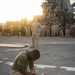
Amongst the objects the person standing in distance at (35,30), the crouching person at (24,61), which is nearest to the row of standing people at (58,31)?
the person standing in distance at (35,30)

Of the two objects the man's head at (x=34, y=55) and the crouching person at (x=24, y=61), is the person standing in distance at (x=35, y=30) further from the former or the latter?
the man's head at (x=34, y=55)

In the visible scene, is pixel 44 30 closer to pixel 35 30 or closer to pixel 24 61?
pixel 35 30

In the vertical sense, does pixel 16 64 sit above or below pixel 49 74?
above

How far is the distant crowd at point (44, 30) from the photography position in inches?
1660

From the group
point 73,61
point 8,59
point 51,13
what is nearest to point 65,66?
point 73,61

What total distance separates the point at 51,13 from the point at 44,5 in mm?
4109

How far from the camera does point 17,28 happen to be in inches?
1796

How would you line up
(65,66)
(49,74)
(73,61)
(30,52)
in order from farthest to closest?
1. (73,61)
2. (65,66)
3. (49,74)
4. (30,52)

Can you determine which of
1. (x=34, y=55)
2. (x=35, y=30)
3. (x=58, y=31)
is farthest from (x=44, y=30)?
(x=34, y=55)

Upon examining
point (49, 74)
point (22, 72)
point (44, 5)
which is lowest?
point (49, 74)

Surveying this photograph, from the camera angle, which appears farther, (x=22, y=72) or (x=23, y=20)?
(x=23, y=20)

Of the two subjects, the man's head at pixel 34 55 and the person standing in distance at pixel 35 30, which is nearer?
the man's head at pixel 34 55

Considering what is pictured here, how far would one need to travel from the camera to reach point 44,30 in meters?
43.2

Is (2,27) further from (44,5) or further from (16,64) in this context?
(16,64)
